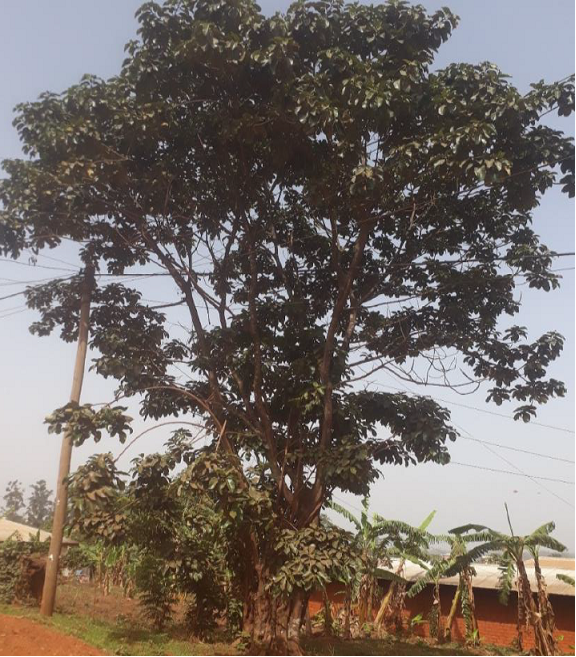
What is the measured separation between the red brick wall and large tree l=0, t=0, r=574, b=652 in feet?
45.6

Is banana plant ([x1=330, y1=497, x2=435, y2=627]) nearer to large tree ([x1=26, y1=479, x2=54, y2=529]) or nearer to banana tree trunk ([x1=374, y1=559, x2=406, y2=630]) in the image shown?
banana tree trunk ([x1=374, y1=559, x2=406, y2=630])

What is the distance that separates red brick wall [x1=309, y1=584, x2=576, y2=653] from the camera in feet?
72.7

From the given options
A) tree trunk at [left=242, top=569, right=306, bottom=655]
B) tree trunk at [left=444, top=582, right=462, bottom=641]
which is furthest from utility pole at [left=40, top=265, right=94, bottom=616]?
tree trunk at [left=444, top=582, right=462, bottom=641]

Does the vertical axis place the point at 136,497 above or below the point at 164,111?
below

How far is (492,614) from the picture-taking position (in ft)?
76.8

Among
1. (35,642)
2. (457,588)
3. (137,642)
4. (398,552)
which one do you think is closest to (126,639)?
(137,642)

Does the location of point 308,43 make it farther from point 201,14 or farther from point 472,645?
point 472,645

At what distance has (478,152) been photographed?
33.9 feet

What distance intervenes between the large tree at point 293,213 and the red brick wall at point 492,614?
45.6 ft

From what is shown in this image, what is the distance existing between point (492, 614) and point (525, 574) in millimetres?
4794

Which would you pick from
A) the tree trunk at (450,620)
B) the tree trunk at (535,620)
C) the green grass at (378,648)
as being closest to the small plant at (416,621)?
the tree trunk at (450,620)

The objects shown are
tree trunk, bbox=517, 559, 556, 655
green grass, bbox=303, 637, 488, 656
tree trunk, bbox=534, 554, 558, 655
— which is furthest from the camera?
tree trunk, bbox=534, 554, 558, 655

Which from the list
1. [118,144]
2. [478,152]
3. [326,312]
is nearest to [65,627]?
[326,312]

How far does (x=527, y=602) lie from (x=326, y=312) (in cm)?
1271
